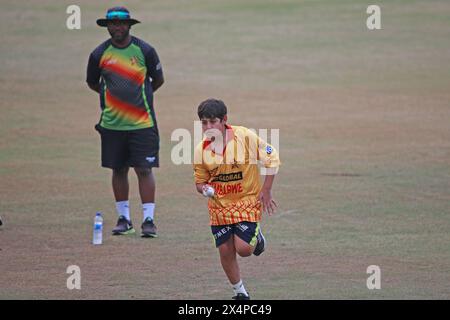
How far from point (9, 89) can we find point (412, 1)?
46.9ft

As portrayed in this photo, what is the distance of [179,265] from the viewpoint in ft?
34.0

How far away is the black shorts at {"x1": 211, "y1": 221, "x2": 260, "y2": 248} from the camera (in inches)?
350

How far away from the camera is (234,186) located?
29.4ft

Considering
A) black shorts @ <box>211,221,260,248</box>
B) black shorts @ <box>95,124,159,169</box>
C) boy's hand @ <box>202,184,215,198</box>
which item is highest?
black shorts @ <box>95,124,159,169</box>

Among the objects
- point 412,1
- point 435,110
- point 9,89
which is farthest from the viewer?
Answer: point 412,1

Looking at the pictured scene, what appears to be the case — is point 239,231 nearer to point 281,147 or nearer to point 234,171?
point 234,171

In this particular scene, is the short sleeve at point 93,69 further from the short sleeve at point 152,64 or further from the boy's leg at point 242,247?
the boy's leg at point 242,247

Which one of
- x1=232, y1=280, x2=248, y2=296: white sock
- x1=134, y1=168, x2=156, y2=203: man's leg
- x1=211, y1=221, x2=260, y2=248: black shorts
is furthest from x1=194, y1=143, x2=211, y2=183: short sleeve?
x1=134, y1=168, x2=156, y2=203: man's leg

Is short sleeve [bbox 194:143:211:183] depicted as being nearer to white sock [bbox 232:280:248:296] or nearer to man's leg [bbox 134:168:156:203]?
white sock [bbox 232:280:248:296]

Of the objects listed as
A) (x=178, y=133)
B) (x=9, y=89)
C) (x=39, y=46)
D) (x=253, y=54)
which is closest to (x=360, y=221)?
(x=178, y=133)

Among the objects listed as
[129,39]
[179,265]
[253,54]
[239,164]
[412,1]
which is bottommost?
[179,265]

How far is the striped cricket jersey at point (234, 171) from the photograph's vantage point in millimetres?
8906

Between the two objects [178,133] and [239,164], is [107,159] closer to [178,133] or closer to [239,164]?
[239,164]

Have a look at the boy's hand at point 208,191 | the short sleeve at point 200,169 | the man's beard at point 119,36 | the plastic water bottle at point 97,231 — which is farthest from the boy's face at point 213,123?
the man's beard at point 119,36
